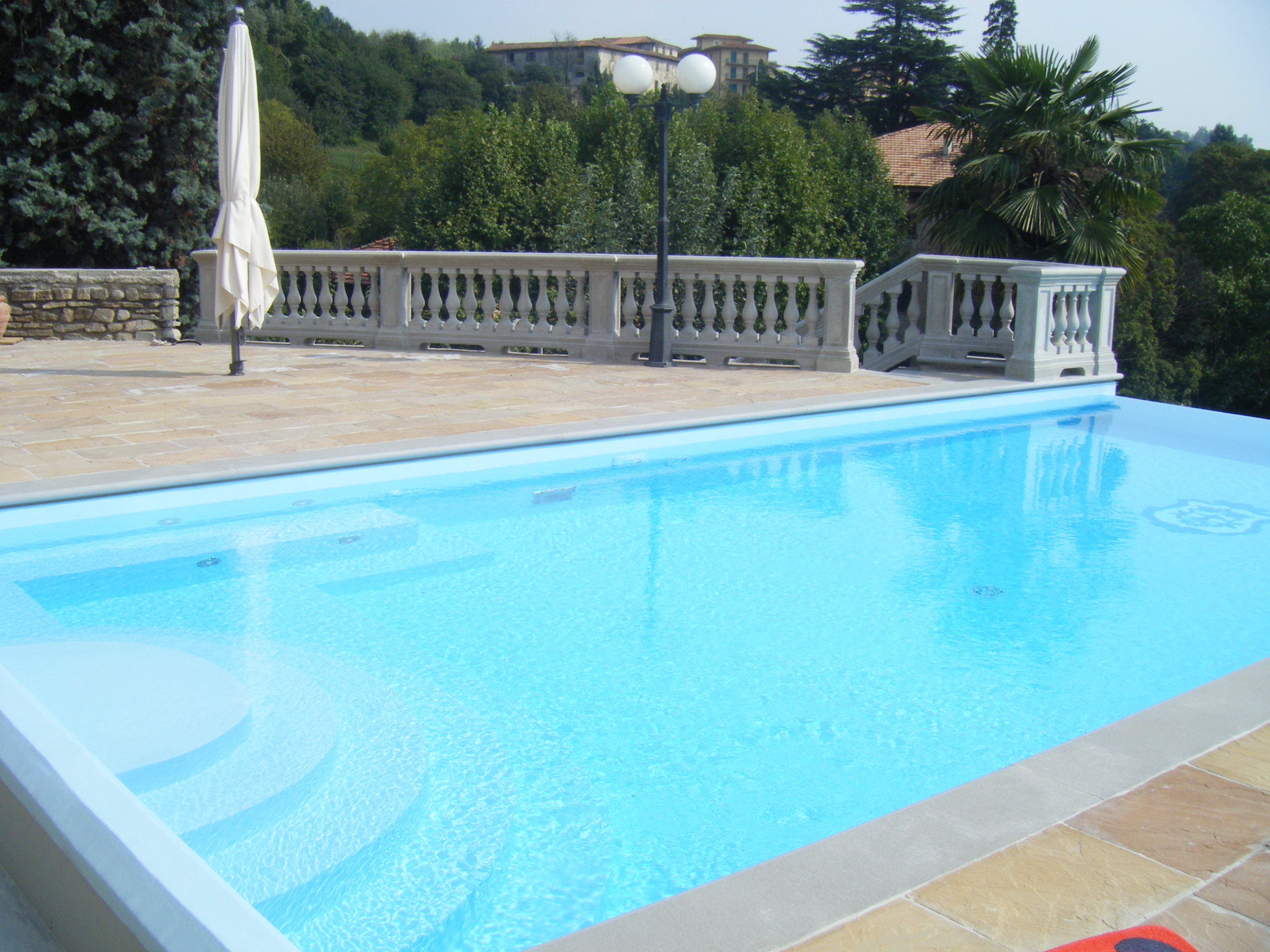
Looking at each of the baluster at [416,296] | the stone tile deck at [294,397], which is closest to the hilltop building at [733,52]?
the baluster at [416,296]

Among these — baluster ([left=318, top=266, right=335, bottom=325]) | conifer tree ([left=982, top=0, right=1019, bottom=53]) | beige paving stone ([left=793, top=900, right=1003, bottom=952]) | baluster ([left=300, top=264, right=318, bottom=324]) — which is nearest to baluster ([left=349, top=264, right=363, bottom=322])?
baluster ([left=318, top=266, right=335, bottom=325])

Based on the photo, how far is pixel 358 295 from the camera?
14.0 meters

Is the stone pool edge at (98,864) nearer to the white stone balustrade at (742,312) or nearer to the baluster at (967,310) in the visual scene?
the white stone balustrade at (742,312)

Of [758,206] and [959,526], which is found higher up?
[758,206]

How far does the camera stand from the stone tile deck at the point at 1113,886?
230 centimetres

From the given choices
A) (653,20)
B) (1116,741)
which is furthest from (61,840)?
(653,20)

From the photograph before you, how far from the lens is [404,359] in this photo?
12.4 meters

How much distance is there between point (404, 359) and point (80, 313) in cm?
584

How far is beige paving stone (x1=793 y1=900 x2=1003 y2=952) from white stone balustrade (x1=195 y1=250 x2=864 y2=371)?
9225mm

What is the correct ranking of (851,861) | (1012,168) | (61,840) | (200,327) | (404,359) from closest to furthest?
(61,840), (851,861), (404,359), (200,327), (1012,168)

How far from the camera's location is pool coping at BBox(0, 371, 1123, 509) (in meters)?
6.27

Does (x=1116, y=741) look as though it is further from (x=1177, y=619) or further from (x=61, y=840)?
(x=61, y=840)

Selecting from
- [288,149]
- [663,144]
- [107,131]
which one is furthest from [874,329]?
[288,149]

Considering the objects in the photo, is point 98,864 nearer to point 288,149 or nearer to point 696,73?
point 696,73
